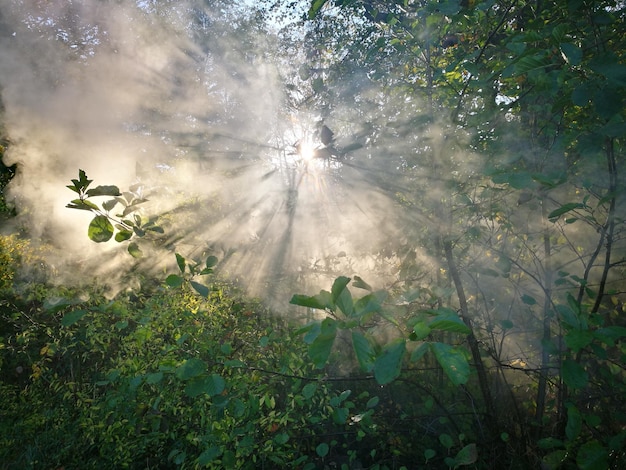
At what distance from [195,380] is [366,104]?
2.54 meters

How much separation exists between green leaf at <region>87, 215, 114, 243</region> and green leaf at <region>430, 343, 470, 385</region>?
101cm

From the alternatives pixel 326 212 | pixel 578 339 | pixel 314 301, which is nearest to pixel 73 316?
pixel 314 301

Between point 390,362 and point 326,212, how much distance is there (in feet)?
7.93

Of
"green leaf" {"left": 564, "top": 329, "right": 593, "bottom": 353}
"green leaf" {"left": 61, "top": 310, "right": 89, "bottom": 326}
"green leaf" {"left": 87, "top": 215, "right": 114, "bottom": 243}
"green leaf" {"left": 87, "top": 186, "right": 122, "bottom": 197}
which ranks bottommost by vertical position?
"green leaf" {"left": 564, "top": 329, "right": 593, "bottom": 353}

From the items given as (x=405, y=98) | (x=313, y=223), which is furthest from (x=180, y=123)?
(x=405, y=98)

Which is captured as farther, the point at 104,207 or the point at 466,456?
the point at 466,456

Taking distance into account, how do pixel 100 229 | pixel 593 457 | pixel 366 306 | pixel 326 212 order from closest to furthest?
pixel 366 306 → pixel 100 229 → pixel 593 457 → pixel 326 212

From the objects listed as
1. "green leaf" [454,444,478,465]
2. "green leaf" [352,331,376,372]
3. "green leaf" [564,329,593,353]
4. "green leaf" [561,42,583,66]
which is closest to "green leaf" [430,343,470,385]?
"green leaf" [352,331,376,372]

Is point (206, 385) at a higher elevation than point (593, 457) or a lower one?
higher

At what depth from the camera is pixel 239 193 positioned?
2.91 meters

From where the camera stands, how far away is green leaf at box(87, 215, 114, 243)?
104cm

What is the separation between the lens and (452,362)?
64 cm

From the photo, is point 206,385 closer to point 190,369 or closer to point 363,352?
point 190,369

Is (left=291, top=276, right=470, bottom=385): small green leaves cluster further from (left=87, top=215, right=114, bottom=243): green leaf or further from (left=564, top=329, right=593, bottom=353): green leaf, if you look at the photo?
(left=87, top=215, right=114, bottom=243): green leaf
